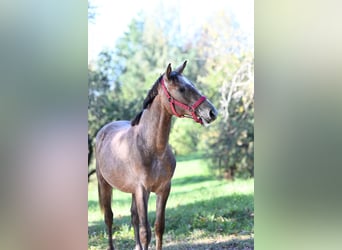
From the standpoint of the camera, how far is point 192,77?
3037 mm

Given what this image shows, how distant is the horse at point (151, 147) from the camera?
1805 millimetres

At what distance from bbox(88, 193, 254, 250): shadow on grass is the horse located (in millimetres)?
175

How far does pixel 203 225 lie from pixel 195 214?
16 centimetres

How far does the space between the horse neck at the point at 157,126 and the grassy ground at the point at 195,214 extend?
44cm

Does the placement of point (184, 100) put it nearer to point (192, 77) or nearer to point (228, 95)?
point (192, 77)

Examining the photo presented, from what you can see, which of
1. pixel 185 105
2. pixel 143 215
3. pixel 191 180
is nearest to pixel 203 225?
pixel 191 180

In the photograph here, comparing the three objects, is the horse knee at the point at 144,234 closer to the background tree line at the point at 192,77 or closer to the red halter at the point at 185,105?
the red halter at the point at 185,105

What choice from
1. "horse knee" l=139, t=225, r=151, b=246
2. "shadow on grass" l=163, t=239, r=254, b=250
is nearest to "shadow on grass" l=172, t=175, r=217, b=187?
"shadow on grass" l=163, t=239, r=254, b=250

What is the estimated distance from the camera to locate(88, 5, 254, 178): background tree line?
2883 millimetres

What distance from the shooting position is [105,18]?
264cm

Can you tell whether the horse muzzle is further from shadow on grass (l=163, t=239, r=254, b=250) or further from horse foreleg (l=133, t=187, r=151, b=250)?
shadow on grass (l=163, t=239, r=254, b=250)
